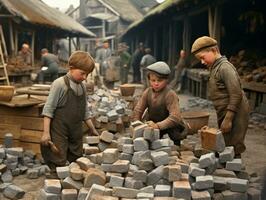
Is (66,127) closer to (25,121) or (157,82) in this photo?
(157,82)

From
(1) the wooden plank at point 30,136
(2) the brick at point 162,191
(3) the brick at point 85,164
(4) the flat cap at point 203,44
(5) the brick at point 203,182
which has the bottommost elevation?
(1) the wooden plank at point 30,136

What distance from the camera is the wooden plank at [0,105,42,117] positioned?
592cm

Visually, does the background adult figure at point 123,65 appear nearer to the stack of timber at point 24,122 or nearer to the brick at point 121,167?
the stack of timber at point 24,122

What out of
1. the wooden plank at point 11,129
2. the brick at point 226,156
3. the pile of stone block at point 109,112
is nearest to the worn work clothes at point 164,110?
the brick at point 226,156

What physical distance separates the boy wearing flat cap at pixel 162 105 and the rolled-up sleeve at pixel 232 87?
570 mm

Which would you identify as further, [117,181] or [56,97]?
[56,97]

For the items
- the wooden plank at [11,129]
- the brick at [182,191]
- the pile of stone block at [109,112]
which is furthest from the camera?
the pile of stone block at [109,112]

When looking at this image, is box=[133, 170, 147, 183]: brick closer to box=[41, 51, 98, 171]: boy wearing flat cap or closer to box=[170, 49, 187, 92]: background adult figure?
box=[41, 51, 98, 171]: boy wearing flat cap

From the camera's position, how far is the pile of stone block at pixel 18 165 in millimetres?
5332

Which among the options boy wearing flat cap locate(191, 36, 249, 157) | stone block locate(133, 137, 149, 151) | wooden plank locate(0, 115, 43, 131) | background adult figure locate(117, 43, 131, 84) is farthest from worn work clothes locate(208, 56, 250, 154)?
background adult figure locate(117, 43, 131, 84)

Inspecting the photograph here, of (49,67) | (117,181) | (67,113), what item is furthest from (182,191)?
(49,67)

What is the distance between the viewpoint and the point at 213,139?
378 centimetres

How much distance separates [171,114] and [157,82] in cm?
39

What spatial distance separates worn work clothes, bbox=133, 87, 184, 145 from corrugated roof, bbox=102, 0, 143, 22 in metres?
29.6
